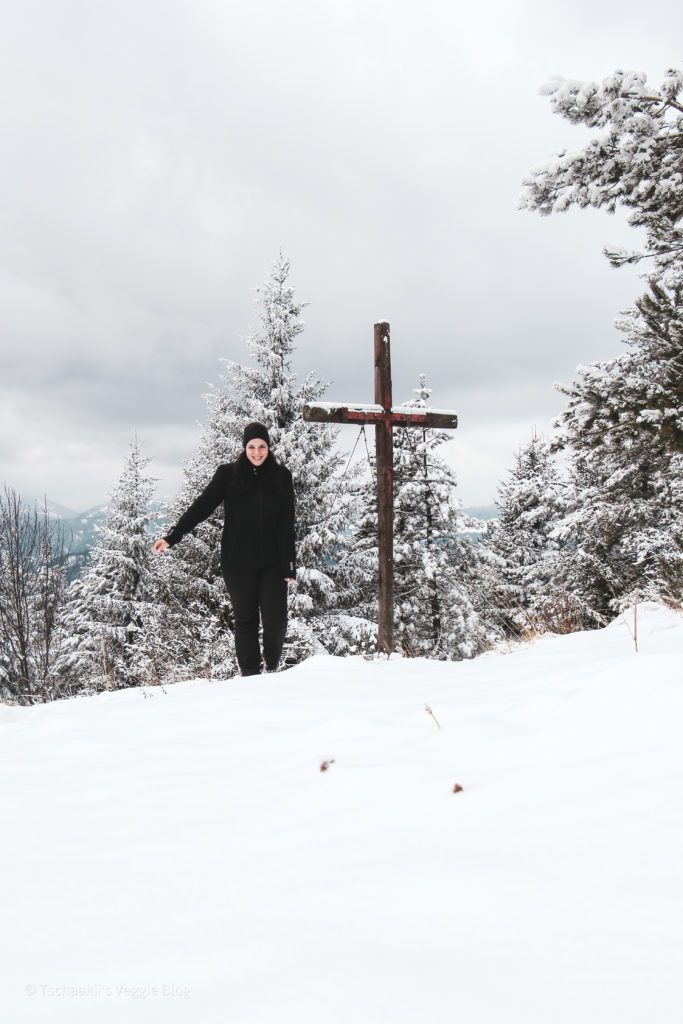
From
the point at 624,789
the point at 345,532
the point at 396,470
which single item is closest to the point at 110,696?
the point at 624,789

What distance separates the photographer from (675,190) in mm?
5637

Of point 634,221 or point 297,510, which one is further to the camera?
point 297,510

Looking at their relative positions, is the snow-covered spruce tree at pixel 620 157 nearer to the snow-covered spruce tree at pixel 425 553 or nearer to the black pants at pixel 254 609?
the black pants at pixel 254 609

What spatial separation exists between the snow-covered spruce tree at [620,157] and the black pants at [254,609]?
454 cm

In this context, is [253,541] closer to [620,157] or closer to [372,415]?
[372,415]

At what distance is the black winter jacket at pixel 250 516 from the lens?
455cm

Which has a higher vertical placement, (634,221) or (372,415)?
(634,221)

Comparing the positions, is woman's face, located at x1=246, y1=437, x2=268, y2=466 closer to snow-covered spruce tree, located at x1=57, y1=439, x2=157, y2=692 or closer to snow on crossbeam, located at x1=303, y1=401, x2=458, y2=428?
snow on crossbeam, located at x1=303, y1=401, x2=458, y2=428

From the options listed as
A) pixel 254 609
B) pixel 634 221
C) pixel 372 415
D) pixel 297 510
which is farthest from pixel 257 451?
pixel 297 510

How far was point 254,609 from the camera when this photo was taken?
15.3 feet

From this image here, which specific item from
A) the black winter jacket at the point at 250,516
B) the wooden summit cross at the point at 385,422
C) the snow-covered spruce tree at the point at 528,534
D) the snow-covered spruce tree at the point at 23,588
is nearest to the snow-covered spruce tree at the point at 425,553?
the snow-covered spruce tree at the point at 528,534

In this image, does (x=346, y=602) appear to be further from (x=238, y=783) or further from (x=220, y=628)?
(x=238, y=783)

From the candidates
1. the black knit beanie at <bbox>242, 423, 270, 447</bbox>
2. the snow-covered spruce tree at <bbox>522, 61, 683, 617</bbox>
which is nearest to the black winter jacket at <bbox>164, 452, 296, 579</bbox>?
the black knit beanie at <bbox>242, 423, 270, 447</bbox>

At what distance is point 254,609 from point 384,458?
9.58 feet
